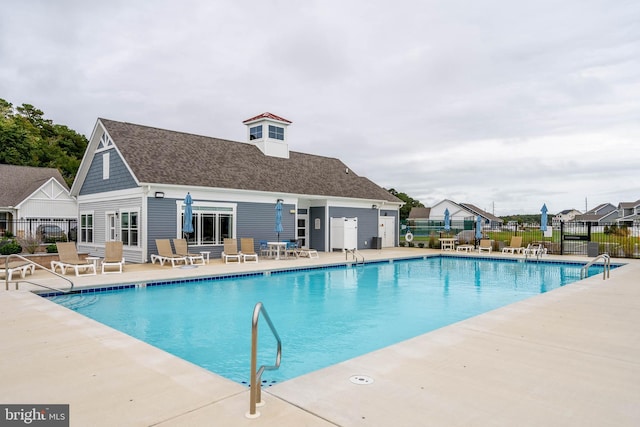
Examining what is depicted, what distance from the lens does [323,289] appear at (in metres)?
11.4

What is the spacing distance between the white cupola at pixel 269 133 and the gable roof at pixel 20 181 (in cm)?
1633

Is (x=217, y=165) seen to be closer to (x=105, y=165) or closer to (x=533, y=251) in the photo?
(x=105, y=165)

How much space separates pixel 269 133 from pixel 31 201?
59.2 ft

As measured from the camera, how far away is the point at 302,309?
895cm

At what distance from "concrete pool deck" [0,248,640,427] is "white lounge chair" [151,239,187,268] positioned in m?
7.93

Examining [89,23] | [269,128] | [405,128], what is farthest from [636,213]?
[89,23]

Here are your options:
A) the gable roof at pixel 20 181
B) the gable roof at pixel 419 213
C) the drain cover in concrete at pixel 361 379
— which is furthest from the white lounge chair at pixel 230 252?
the gable roof at pixel 419 213

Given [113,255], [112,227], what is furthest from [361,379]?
[112,227]

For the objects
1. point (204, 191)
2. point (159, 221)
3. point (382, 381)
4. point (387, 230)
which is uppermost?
point (204, 191)

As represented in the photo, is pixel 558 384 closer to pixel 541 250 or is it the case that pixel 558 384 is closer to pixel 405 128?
pixel 541 250

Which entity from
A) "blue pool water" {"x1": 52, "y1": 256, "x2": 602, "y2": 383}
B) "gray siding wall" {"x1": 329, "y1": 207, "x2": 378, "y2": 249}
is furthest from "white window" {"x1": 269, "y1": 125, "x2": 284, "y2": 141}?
"blue pool water" {"x1": 52, "y1": 256, "x2": 602, "y2": 383}

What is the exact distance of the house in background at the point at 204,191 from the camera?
15.3m

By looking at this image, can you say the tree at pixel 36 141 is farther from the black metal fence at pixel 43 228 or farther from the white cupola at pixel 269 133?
the white cupola at pixel 269 133

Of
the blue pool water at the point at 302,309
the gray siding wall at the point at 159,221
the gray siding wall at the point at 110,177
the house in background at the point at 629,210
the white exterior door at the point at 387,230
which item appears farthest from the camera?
the house in background at the point at 629,210
